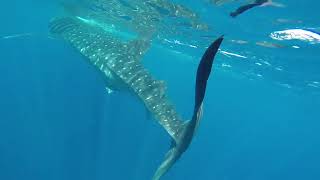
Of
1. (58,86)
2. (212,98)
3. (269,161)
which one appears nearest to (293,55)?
(58,86)

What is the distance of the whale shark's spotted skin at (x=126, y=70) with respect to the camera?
9371mm

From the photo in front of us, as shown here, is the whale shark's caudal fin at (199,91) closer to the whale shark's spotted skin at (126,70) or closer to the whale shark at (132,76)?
the whale shark at (132,76)

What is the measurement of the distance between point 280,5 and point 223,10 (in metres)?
3.30

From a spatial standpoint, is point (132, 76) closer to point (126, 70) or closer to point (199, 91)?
point (126, 70)

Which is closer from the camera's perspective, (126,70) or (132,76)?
(132,76)

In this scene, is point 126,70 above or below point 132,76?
below

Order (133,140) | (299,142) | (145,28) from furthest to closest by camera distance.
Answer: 1. (299,142)
2. (133,140)
3. (145,28)

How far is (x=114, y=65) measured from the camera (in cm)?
1247

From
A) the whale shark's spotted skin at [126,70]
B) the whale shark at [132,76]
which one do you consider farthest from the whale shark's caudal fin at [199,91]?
the whale shark's spotted skin at [126,70]

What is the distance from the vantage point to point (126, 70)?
12078 millimetres

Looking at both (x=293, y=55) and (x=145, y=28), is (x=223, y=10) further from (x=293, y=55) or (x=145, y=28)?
(x=145, y=28)

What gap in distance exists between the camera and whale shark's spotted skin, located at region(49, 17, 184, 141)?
9371 millimetres

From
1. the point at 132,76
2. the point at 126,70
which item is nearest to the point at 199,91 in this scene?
the point at 132,76

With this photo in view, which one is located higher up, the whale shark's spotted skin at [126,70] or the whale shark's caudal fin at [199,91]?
the whale shark's caudal fin at [199,91]
